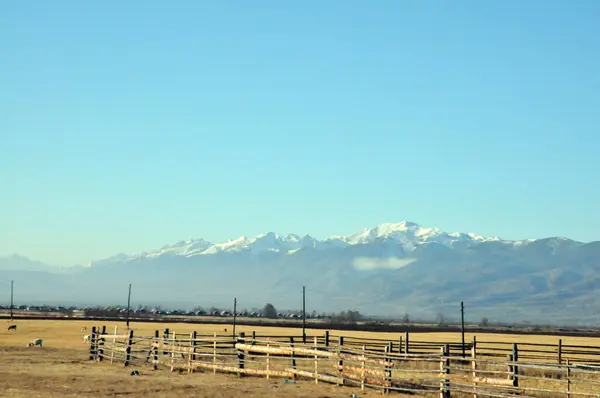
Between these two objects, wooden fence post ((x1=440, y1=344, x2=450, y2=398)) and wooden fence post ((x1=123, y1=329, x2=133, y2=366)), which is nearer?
wooden fence post ((x1=440, y1=344, x2=450, y2=398))

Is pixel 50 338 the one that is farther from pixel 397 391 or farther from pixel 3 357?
pixel 397 391

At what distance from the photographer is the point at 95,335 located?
43.2 metres

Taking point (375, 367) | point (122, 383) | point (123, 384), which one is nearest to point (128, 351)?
point (122, 383)

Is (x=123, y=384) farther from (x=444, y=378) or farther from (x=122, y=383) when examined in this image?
(x=444, y=378)

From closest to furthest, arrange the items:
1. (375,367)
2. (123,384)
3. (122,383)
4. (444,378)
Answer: (444,378), (123,384), (122,383), (375,367)

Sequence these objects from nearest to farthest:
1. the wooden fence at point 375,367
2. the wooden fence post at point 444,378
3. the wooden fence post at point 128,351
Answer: the wooden fence at point 375,367 → the wooden fence post at point 444,378 → the wooden fence post at point 128,351

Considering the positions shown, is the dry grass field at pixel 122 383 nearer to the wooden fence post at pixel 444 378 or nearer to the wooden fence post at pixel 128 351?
the wooden fence post at pixel 128 351

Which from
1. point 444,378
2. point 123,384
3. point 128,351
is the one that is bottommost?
point 123,384

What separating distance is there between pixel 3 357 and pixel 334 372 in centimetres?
2007

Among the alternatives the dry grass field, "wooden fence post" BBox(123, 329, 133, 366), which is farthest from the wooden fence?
the dry grass field

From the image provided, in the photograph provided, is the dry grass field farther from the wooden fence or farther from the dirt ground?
the wooden fence

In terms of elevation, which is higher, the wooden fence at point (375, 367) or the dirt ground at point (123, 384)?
the wooden fence at point (375, 367)

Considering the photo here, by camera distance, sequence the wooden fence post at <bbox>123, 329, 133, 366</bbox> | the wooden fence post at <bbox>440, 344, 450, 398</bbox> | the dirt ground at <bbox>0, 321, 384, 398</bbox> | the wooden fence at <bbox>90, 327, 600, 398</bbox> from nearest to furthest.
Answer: the wooden fence at <bbox>90, 327, 600, 398</bbox> < the dirt ground at <bbox>0, 321, 384, 398</bbox> < the wooden fence post at <bbox>440, 344, 450, 398</bbox> < the wooden fence post at <bbox>123, 329, 133, 366</bbox>

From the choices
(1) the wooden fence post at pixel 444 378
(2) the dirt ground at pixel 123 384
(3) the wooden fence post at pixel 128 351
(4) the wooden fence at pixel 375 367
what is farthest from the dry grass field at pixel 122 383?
(1) the wooden fence post at pixel 444 378
